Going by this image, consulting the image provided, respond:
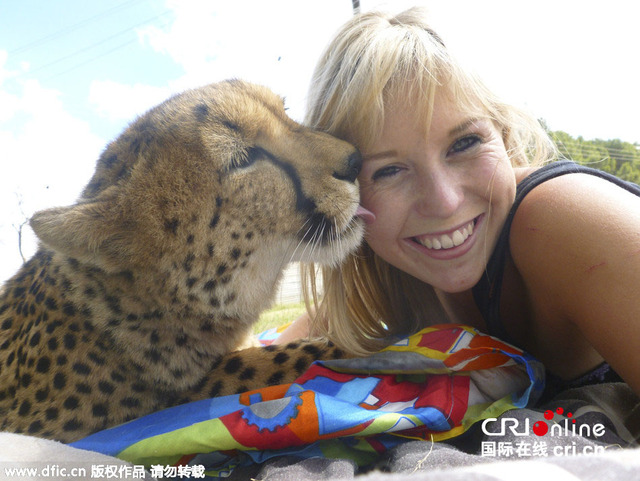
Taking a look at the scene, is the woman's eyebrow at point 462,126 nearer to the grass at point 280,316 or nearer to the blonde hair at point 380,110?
the blonde hair at point 380,110

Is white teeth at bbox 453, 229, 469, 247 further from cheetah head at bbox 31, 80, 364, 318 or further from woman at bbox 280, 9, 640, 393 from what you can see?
cheetah head at bbox 31, 80, 364, 318

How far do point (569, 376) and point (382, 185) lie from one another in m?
0.71

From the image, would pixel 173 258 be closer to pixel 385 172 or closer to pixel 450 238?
pixel 385 172

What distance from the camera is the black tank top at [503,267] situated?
3.73 feet

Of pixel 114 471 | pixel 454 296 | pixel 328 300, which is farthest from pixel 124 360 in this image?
pixel 454 296

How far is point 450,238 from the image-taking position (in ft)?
3.88

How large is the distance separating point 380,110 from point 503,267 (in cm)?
51

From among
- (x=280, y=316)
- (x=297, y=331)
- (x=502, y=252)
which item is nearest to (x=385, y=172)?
(x=502, y=252)

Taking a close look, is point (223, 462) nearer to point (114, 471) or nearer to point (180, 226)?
point (114, 471)

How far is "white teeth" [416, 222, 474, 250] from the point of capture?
1181mm

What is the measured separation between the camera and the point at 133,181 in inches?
42.9

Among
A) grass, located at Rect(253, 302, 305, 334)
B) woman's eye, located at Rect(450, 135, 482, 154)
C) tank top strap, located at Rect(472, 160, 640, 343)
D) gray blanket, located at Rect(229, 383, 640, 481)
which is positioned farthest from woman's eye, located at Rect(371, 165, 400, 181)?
grass, located at Rect(253, 302, 305, 334)

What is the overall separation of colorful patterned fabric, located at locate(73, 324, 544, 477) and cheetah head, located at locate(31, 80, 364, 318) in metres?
0.28

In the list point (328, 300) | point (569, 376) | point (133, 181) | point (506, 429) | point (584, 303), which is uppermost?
point (133, 181)
